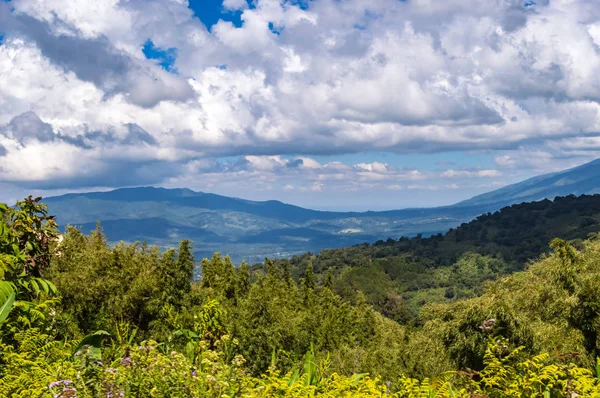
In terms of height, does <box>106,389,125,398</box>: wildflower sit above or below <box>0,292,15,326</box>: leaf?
below

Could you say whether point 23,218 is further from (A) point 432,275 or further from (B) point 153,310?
(A) point 432,275

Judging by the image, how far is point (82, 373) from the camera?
425cm

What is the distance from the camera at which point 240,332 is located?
3128 cm

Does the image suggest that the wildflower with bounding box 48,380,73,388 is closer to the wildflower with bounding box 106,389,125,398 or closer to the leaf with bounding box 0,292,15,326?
the wildflower with bounding box 106,389,125,398

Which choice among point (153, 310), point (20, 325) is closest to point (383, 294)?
point (153, 310)

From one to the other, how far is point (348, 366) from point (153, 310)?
13754 mm

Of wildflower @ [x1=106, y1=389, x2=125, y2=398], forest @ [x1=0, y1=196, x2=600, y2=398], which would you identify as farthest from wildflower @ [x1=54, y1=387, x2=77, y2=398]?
wildflower @ [x1=106, y1=389, x2=125, y2=398]

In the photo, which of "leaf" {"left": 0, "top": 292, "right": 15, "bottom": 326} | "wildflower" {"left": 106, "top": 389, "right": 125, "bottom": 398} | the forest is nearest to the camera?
"wildflower" {"left": 106, "top": 389, "right": 125, "bottom": 398}

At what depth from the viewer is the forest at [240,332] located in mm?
4586

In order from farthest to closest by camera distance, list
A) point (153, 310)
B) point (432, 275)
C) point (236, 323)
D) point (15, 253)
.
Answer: point (432, 275) → point (153, 310) → point (236, 323) → point (15, 253)

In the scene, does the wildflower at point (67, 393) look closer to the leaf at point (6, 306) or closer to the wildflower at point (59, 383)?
the wildflower at point (59, 383)

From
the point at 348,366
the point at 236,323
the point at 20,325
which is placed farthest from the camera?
the point at 236,323

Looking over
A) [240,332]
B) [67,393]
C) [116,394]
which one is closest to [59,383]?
[67,393]

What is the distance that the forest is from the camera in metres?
4.59
